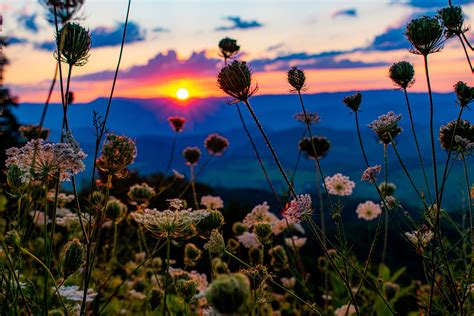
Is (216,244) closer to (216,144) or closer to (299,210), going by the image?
(299,210)

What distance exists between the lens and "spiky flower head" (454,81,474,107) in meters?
3.03

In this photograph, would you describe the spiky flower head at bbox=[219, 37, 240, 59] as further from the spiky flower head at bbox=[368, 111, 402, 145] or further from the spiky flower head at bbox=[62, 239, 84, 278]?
the spiky flower head at bbox=[62, 239, 84, 278]

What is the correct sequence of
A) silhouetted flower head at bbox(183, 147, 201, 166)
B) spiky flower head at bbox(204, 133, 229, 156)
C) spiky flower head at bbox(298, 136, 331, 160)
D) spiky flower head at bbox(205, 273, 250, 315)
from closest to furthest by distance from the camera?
1. spiky flower head at bbox(205, 273, 250, 315)
2. spiky flower head at bbox(298, 136, 331, 160)
3. silhouetted flower head at bbox(183, 147, 201, 166)
4. spiky flower head at bbox(204, 133, 229, 156)

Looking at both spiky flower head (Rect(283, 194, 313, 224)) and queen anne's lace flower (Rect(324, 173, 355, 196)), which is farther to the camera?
queen anne's lace flower (Rect(324, 173, 355, 196))

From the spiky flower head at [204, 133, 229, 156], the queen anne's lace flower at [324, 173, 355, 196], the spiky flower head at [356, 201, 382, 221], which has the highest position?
the spiky flower head at [204, 133, 229, 156]

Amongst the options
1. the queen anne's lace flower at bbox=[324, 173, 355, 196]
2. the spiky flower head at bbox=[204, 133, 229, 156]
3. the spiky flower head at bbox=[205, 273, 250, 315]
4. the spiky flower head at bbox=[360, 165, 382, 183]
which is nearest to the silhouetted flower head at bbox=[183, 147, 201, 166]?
the spiky flower head at bbox=[204, 133, 229, 156]

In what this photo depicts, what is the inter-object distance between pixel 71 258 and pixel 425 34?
2.20 m

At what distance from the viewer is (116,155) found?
2.72 m

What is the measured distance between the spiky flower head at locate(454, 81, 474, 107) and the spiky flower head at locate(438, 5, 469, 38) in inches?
11.8

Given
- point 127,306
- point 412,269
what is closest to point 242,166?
point 412,269

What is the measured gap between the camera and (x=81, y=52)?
2.62 m

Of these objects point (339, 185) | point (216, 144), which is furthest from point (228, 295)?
point (216, 144)

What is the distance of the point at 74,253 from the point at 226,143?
5727mm

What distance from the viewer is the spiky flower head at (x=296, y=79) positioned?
3.54 meters
